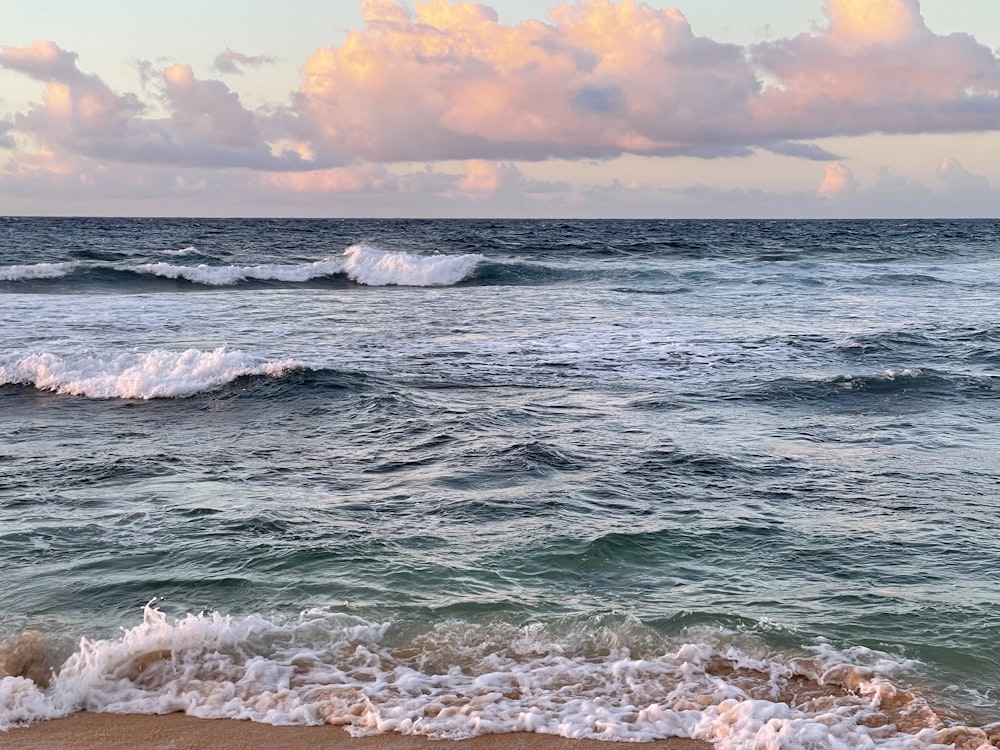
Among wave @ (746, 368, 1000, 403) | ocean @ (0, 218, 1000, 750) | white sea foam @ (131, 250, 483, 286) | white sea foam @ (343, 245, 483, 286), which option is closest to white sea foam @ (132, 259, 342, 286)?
white sea foam @ (131, 250, 483, 286)

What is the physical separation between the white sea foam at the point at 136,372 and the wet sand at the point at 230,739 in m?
8.83

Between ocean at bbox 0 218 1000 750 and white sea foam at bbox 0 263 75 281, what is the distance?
17.2 m

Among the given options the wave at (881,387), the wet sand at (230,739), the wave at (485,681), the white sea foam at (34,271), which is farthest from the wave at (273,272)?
the wet sand at (230,739)

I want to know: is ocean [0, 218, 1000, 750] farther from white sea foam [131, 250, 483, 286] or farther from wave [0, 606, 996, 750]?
white sea foam [131, 250, 483, 286]

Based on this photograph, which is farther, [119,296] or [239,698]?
[119,296]

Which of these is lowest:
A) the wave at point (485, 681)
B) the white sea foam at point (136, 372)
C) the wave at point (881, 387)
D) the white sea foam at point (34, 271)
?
the wave at point (485, 681)

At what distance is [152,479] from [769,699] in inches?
239

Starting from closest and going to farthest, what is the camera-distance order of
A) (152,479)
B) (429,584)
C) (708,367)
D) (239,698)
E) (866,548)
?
(239,698)
(429,584)
(866,548)
(152,479)
(708,367)

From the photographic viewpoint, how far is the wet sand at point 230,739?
4465 mm

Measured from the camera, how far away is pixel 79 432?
1090 centimetres

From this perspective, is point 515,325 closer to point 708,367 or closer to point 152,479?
point 708,367

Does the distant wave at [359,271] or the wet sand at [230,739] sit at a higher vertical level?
the distant wave at [359,271]

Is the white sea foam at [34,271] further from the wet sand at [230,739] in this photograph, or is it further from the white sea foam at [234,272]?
the wet sand at [230,739]

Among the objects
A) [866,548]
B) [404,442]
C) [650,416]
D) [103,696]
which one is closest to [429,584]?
[103,696]
